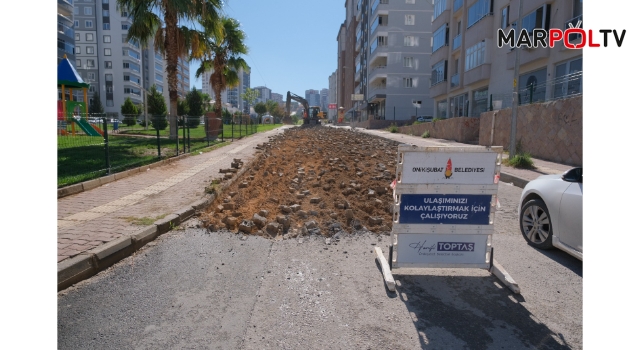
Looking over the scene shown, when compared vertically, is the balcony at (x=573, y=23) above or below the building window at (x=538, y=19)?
below

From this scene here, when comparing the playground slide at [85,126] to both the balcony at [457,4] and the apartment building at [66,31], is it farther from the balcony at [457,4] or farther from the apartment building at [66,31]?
the apartment building at [66,31]

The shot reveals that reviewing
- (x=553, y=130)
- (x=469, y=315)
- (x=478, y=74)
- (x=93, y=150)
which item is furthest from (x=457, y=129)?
(x=469, y=315)

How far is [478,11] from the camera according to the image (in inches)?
1225

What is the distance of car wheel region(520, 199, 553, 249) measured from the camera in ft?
16.7

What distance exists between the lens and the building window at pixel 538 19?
2306cm

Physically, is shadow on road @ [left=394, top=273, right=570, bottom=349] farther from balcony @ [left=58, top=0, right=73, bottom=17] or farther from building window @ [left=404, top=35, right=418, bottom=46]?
building window @ [left=404, top=35, right=418, bottom=46]

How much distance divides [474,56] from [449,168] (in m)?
31.0

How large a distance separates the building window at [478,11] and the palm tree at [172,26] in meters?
20.0

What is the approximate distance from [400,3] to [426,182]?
62.3 meters

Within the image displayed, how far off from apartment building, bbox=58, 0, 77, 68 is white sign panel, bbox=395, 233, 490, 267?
61431 mm

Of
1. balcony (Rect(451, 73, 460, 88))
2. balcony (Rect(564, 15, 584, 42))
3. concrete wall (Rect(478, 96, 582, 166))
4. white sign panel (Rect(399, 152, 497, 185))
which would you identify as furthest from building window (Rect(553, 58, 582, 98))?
balcony (Rect(451, 73, 460, 88))

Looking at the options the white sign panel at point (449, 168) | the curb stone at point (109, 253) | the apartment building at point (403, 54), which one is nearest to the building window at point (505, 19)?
the white sign panel at point (449, 168)

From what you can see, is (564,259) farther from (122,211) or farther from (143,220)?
(122,211)

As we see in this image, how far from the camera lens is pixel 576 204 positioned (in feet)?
14.6
